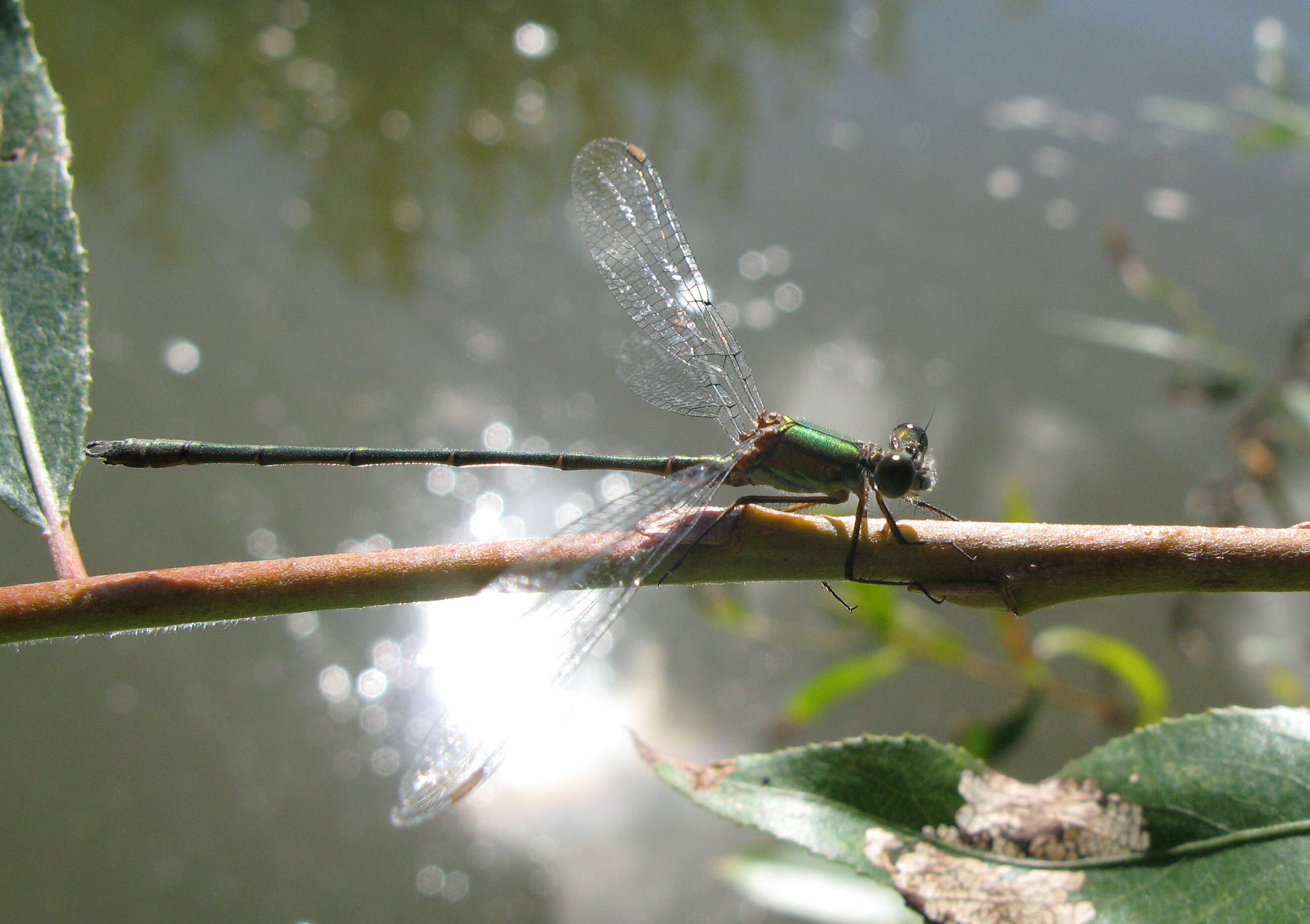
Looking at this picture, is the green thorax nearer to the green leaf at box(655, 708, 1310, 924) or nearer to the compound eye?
the compound eye

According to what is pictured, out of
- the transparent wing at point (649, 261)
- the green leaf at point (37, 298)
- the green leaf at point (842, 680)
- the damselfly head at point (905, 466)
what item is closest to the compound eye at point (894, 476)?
the damselfly head at point (905, 466)

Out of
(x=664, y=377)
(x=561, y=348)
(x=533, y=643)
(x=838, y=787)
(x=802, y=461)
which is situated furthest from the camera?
(x=561, y=348)

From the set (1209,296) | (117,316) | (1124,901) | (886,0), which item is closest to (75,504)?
(117,316)

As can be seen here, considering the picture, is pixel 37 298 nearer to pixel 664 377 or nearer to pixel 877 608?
pixel 664 377

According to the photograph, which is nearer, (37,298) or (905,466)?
(37,298)

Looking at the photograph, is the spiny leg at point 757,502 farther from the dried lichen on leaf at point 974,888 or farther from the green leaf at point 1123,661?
the green leaf at point 1123,661

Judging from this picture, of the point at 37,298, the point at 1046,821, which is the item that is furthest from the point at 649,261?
the point at 1046,821
